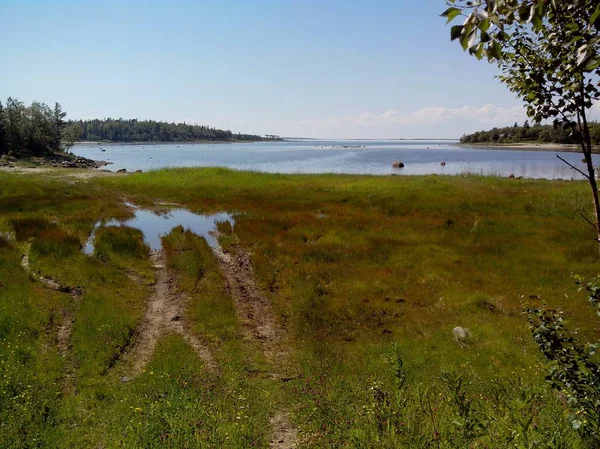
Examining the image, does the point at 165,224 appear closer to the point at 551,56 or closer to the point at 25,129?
the point at 551,56

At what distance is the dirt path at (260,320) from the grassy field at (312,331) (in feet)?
0.76

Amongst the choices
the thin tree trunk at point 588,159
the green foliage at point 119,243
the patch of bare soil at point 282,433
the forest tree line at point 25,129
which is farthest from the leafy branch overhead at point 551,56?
the forest tree line at point 25,129

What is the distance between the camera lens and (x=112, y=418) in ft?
34.4

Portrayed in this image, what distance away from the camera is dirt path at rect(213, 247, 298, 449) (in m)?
10.1

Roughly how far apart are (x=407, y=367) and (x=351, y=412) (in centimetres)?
355

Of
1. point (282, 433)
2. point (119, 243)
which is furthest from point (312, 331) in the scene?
point (119, 243)

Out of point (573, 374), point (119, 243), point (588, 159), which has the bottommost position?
point (119, 243)

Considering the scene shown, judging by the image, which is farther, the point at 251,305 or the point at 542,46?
the point at 251,305

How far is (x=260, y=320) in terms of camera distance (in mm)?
17141

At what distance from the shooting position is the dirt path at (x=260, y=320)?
398 inches

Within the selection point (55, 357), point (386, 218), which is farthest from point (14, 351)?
point (386, 218)

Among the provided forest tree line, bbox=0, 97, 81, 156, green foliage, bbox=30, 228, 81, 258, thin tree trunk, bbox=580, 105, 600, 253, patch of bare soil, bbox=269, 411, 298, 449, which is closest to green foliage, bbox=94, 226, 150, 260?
green foliage, bbox=30, 228, 81, 258

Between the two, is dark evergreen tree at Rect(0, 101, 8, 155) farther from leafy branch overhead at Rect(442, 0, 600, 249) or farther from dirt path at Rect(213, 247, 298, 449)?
leafy branch overhead at Rect(442, 0, 600, 249)

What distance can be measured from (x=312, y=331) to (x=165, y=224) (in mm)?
22058
